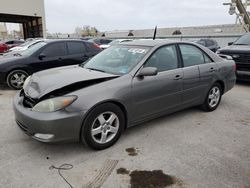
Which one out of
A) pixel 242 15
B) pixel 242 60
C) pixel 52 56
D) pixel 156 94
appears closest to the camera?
pixel 156 94

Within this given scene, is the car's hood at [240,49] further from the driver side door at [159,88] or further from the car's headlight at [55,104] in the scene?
the car's headlight at [55,104]

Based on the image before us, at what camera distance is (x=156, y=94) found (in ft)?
12.2

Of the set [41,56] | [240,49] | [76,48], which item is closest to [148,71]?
[41,56]

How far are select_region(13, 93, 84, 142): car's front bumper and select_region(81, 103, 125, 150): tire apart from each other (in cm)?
13

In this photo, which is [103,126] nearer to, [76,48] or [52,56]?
[52,56]

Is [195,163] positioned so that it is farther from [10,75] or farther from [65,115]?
[10,75]

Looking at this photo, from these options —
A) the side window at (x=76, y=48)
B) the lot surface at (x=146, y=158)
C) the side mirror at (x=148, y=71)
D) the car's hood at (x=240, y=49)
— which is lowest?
the lot surface at (x=146, y=158)

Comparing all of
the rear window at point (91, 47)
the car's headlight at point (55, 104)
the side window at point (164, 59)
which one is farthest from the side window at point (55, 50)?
the car's headlight at point (55, 104)

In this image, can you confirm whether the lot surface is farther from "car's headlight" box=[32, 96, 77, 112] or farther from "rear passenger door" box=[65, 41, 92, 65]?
"rear passenger door" box=[65, 41, 92, 65]

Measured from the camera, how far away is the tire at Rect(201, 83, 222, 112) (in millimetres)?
4812

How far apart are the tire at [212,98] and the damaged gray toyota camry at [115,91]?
0.13ft

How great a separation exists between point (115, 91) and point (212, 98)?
256 centimetres

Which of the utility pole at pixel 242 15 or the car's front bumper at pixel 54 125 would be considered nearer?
the car's front bumper at pixel 54 125

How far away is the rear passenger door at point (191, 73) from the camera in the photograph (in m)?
4.21
